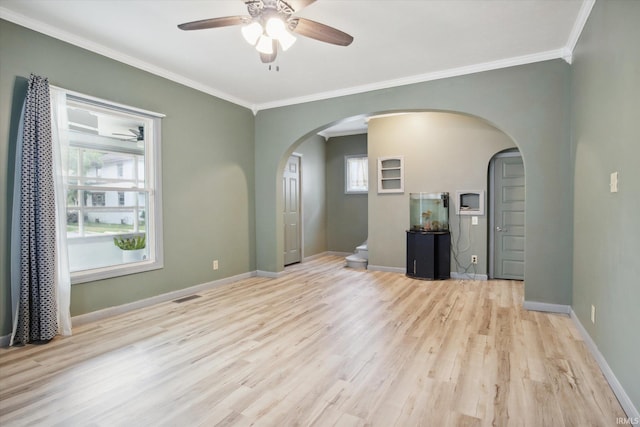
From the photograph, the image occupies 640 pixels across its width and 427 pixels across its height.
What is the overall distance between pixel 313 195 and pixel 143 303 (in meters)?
4.47

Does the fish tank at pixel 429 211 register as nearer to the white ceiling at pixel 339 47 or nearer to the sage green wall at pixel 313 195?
the white ceiling at pixel 339 47

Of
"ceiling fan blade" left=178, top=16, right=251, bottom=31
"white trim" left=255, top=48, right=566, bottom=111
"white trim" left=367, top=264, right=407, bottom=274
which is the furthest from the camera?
"white trim" left=367, top=264, right=407, bottom=274

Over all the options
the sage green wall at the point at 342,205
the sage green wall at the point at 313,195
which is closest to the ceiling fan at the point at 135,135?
the sage green wall at the point at 313,195

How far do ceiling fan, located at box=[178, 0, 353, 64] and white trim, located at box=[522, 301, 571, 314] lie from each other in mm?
3428

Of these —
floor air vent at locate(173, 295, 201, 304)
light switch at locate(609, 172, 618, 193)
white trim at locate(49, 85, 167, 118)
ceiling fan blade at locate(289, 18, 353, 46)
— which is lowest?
floor air vent at locate(173, 295, 201, 304)

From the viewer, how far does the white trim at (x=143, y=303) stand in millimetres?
3349

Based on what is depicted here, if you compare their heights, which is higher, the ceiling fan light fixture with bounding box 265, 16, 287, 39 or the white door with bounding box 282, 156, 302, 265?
the ceiling fan light fixture with bounding box 265, 16, 287, 39

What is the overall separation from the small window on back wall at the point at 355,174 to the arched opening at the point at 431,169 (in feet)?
5.14

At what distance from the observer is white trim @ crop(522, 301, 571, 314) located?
11.7ft

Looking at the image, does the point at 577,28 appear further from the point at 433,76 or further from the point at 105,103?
the point at 105,103

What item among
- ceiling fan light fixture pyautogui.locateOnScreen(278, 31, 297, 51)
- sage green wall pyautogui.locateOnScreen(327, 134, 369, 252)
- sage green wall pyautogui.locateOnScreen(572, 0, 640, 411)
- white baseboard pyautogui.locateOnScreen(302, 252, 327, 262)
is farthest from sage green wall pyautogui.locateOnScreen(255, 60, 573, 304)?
white baseboard pyautogui.locateOnScreen(302, 252, 327, 262)

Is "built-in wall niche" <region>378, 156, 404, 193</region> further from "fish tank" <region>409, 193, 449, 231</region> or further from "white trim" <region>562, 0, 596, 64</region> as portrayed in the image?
"white trim" <region>562, 0, 596, 64</region>

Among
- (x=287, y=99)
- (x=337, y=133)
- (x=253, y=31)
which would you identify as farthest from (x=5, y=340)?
(x=337, y=133)

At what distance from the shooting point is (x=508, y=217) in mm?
5270
